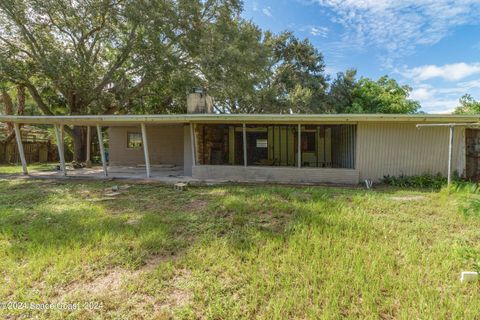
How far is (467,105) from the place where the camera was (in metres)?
17.6

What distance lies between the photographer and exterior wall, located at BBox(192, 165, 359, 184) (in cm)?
750

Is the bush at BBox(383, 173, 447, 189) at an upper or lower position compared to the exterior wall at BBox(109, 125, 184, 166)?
lower

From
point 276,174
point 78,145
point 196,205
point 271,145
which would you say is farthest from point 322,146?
point 78,145

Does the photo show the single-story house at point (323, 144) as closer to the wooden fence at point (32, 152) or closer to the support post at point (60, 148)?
the support post at point (60, 148)

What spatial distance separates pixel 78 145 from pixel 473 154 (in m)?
17.2

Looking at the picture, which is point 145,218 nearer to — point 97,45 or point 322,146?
point 322,146

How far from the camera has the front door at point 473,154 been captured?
7.53 meters

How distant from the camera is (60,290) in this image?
96.7 inches

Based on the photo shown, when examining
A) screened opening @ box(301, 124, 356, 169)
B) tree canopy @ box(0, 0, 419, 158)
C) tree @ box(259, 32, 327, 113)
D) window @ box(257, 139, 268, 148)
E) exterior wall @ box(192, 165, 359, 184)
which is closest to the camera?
exterior wall @ box(192, 165, 359, 184)

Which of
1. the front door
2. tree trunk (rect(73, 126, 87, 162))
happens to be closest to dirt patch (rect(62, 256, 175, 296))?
the front door

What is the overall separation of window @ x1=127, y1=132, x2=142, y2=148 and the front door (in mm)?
13046

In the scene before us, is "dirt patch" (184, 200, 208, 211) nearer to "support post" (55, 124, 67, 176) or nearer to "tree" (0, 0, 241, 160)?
"support post" (55, 124, 67, 176)

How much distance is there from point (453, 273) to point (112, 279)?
3.71 m

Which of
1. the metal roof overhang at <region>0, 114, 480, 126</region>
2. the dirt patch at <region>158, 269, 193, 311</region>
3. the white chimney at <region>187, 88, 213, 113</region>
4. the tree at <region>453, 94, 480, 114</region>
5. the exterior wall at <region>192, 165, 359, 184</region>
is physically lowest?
the dirt patch at <region>158, 269, 193, 311</region>
